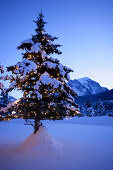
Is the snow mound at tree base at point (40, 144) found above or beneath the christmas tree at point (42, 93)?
beneath

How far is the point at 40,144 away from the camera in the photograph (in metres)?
8.25

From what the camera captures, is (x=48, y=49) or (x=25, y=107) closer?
(x=25, y=107)

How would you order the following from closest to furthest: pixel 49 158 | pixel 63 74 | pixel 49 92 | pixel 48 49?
pixel 49 158, pixel 63 74, pixel 49 92, pixel 48 49

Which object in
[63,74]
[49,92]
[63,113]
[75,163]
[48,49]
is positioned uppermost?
[48,49]

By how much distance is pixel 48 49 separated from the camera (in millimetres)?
9977

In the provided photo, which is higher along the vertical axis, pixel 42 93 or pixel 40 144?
pixel 42 93

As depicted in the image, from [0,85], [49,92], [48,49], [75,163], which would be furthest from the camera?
[0,85]

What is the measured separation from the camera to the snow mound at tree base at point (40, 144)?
8.07 meters

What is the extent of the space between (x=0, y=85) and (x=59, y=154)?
33.6ft

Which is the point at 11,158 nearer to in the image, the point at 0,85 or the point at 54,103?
the point at 54,103

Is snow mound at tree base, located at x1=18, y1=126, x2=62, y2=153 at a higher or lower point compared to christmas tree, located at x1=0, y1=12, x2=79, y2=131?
lower

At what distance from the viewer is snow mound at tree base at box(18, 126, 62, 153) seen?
8.07m

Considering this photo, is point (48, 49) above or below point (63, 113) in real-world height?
above

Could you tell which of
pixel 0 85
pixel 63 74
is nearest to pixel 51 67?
pixel 63 74
